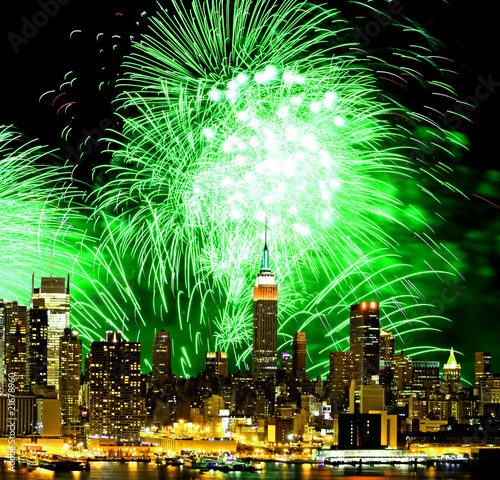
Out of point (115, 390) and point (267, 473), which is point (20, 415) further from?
point (267, 473)

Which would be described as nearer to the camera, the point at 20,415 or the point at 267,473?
the point at 267,473

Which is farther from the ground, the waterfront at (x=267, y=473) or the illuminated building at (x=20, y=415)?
the illuminated building at (x=20, y=415)

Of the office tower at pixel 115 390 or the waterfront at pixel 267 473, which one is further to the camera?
the office tower at pixel 115 390

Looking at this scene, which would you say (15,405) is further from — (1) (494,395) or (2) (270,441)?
(1) (494,395)

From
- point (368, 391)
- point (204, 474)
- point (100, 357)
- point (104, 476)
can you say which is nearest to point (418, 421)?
point (368, 391)

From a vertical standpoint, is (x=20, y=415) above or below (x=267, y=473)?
above
